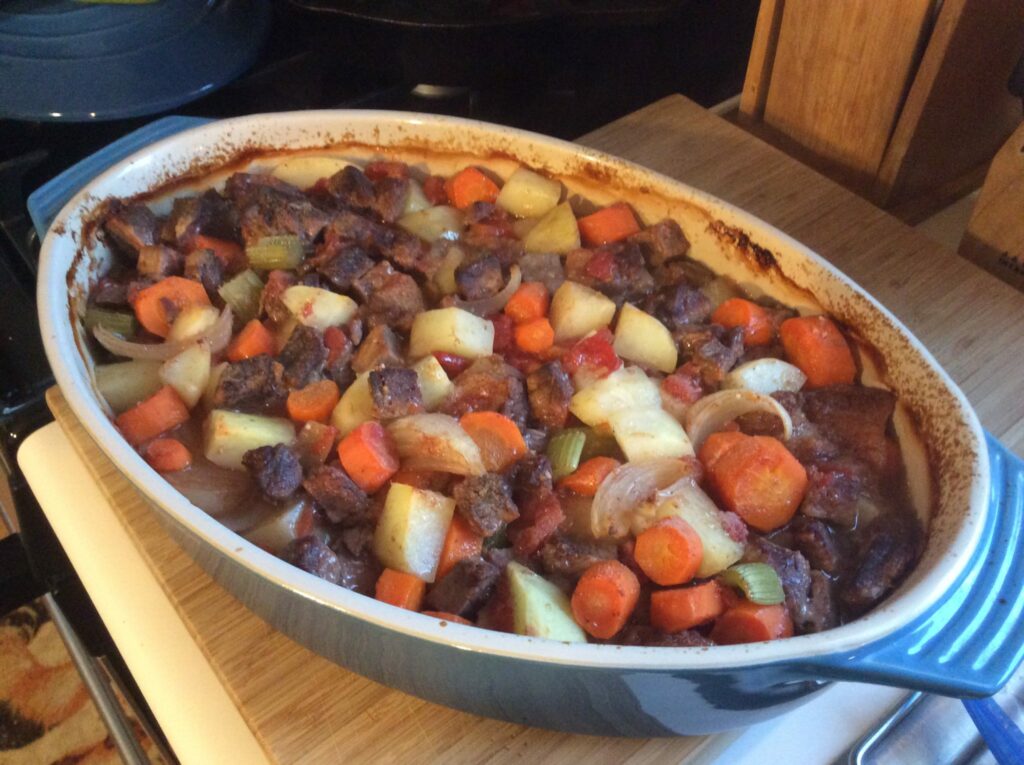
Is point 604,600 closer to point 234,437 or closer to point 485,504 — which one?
point 485,504

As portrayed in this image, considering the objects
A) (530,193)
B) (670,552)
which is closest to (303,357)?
(530,193)

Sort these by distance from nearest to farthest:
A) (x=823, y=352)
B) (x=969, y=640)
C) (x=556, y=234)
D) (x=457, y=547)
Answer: (x=969, y=640) < (x=457, y=547) < (x=823, y=352) < (x=556, y=234)

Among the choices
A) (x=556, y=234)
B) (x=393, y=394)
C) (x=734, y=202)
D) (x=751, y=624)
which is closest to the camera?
(x=751, y=624)

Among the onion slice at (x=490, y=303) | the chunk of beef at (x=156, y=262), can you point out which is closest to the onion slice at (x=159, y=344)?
the chunk of beef at (x=156, y=262)

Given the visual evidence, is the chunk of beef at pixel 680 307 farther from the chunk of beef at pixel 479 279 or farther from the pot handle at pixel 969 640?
the pot handle at pixel 969 640

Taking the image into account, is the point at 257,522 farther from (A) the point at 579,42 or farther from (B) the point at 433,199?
(A) the point at 579,42

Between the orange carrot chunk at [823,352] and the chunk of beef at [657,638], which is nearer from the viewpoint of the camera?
the chunk of beef at [657,638]

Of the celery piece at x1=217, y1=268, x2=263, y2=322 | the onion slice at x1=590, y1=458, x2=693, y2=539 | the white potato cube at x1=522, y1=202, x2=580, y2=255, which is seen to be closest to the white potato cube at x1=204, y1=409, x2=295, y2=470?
the celery piece at x1=217, y1=268, x2=263, y2=322
